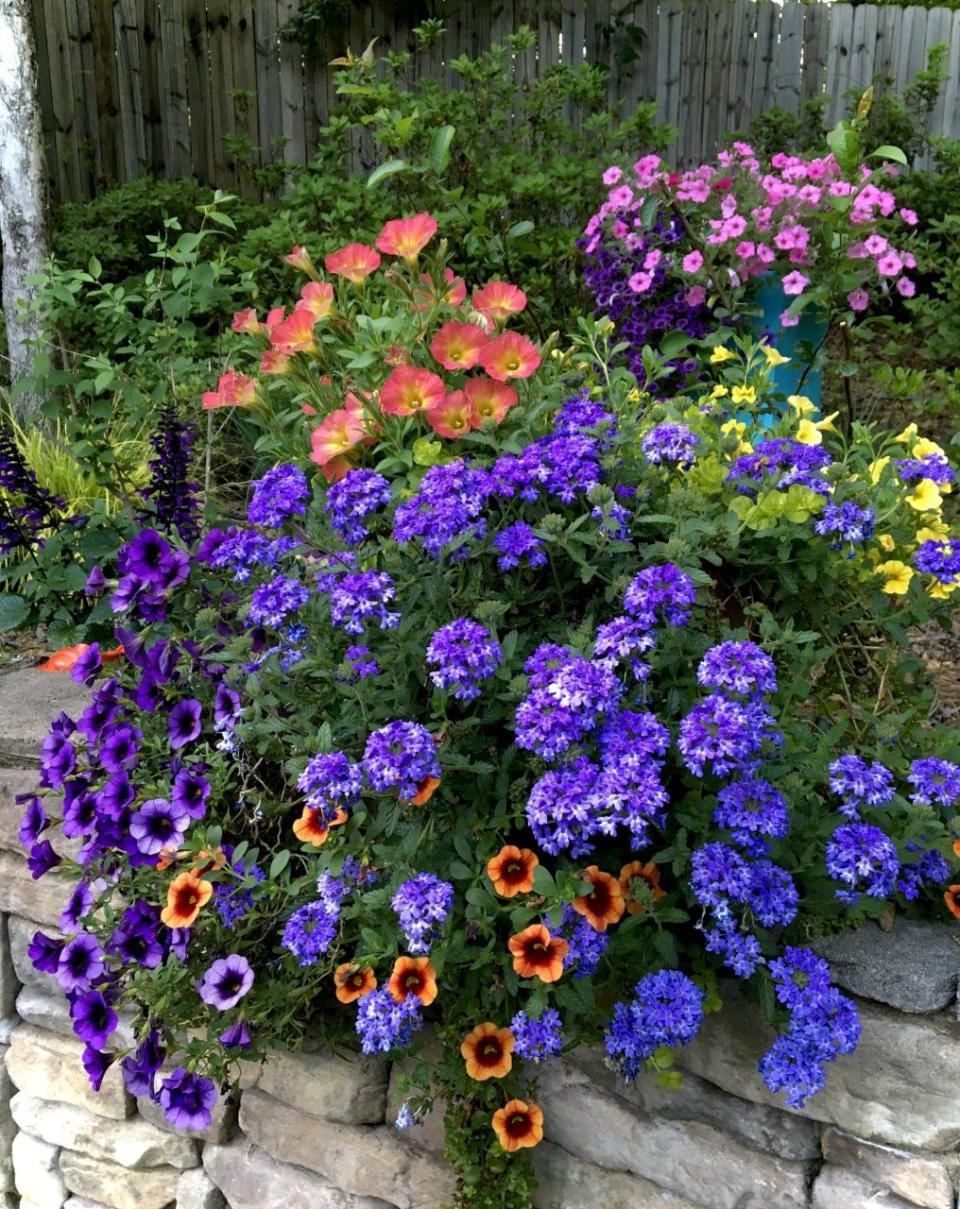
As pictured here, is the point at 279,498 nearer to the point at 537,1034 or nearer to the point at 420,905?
the point at 420,905

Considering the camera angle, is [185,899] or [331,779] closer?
[331,779]

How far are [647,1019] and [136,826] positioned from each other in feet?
2.87

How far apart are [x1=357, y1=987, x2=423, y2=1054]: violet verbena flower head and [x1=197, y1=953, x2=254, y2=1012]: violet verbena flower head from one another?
29 cm

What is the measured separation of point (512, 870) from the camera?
5.19ft

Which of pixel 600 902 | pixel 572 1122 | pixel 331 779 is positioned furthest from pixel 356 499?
pixel 572 1122

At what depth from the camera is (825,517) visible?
176 centimetres

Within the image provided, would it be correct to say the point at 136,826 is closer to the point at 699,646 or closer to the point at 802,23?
the point at 699,646

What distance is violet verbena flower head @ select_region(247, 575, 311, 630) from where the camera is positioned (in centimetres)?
168

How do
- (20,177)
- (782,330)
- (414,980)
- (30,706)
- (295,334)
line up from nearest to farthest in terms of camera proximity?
(414,980), (295,334), (30,706), (782,330), (20,177)

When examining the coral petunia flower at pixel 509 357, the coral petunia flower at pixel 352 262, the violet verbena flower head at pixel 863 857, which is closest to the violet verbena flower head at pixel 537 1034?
the violet verbena flower head at pixel 863 857

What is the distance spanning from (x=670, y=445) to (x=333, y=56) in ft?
18.4

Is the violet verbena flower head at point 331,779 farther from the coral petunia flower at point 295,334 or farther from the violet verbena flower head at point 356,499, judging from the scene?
the coral petunia flower at point 295,334

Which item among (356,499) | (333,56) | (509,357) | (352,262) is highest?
A: (333,56)

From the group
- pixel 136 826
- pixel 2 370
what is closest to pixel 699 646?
A: pixel 136 826
